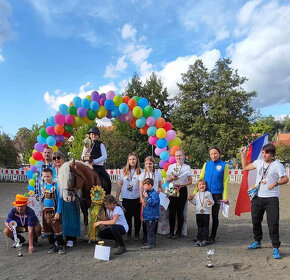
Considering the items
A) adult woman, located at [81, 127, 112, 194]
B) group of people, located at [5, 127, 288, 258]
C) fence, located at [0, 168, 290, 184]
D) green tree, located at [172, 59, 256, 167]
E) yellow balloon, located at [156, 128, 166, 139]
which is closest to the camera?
group of people, located at [5, 127, 288, 258]

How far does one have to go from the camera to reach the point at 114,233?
4434 mm

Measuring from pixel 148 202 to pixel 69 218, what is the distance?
4.53 ft

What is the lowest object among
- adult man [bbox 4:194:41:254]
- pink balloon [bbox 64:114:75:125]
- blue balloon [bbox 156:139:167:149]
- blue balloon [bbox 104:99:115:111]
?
adult man [bbox 4:194:41:254]

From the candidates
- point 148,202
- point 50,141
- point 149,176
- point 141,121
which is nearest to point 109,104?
point 141,121

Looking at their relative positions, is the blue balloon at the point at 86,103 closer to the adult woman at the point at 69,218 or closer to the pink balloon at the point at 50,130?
the pink balloon at the point at 50,130

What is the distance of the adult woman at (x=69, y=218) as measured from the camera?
452 centimetres

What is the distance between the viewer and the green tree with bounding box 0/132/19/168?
59.4 feet

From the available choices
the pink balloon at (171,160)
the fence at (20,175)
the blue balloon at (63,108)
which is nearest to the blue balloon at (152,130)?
the pink balloon at (171,160)

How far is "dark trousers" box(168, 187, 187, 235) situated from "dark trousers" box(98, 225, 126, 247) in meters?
1.18

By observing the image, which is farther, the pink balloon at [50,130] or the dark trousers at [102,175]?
the pink balloon at [50,130]

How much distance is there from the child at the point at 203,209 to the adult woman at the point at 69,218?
6.93 feet

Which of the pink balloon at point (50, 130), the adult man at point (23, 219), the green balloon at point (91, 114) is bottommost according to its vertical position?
the adult man at point (23, 219)

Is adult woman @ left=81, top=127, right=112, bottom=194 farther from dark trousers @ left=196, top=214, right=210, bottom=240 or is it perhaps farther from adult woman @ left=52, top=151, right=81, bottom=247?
dark trousers @ left=196, top=214, right=210, bottom=240

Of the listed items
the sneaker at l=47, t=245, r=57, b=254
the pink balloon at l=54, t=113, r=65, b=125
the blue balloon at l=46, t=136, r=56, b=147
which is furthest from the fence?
the sneaker at l=47, t=245, r=57, b=254
